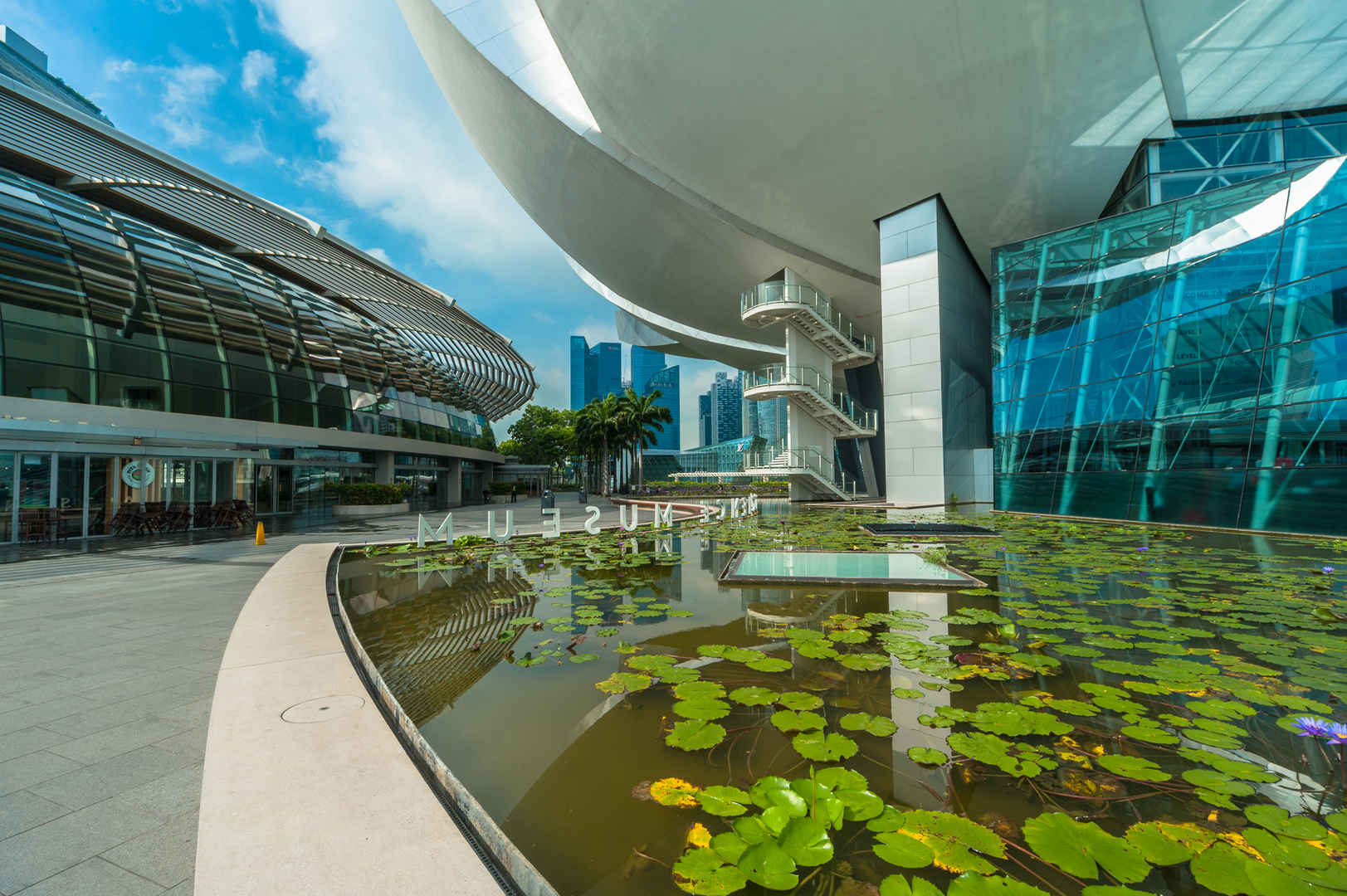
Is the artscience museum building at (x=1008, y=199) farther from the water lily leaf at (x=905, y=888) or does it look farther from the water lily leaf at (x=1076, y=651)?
the water lily leaf at (x=905, y=888)

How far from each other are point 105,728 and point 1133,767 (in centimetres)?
598

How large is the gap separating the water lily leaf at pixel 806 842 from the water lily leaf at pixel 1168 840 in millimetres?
1236

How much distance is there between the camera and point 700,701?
3654mm

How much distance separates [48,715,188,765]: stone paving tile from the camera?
312 centimetres

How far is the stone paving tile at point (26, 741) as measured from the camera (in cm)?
315

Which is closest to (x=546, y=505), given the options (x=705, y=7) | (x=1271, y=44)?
(x=705, y=7)

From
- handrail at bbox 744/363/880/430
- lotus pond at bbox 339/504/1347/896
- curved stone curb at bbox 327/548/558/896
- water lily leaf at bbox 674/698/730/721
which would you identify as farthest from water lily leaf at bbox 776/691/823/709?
handrail at bbox 744/363/880/430

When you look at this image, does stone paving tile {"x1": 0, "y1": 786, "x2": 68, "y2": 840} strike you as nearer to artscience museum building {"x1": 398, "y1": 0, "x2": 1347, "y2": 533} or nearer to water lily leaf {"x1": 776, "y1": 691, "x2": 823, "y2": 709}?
water lily leaf {"x1": 776, "y1": 691, "x2": 823, "y2": 709}

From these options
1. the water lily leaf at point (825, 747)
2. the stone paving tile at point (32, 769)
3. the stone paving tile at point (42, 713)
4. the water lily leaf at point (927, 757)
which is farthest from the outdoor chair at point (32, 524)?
the water lily leaf at point (927, 757)

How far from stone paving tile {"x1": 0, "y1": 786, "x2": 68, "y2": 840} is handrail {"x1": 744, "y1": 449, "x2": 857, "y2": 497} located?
27.0 m

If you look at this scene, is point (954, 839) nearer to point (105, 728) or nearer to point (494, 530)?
point (105, 728)

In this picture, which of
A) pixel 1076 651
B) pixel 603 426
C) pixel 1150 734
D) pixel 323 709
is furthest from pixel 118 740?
pixel 603 426

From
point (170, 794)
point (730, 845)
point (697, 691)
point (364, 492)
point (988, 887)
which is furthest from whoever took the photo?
point (364, 492)

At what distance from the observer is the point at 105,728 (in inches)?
136
